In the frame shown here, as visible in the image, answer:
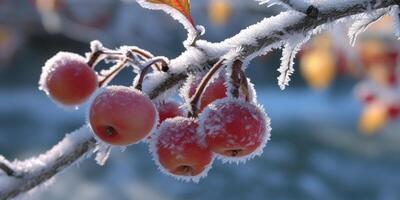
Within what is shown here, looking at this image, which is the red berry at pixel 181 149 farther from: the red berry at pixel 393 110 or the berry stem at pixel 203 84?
the red berry at pixel 393 110

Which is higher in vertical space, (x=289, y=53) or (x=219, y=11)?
(x=289, y=53)

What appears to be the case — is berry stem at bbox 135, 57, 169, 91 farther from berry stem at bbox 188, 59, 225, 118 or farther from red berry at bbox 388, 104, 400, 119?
red berry at bbox 388, 104, 400, 119

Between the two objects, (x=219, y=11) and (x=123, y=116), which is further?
(x=219, y=11)

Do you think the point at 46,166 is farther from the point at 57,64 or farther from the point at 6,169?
the point at 57,64

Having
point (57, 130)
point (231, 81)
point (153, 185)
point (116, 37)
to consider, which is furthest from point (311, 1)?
point (116, 37)

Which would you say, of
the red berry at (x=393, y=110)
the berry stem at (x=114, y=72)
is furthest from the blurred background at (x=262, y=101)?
Answer: the berry stem at (x=114, y=72)

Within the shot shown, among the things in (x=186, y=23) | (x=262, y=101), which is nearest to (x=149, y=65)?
(x=186, y=23)

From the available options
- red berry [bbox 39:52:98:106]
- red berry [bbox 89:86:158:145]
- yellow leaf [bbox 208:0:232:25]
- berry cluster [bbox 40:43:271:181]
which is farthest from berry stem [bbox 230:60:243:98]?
yellow leaf [bbox 208:0:232:25]
